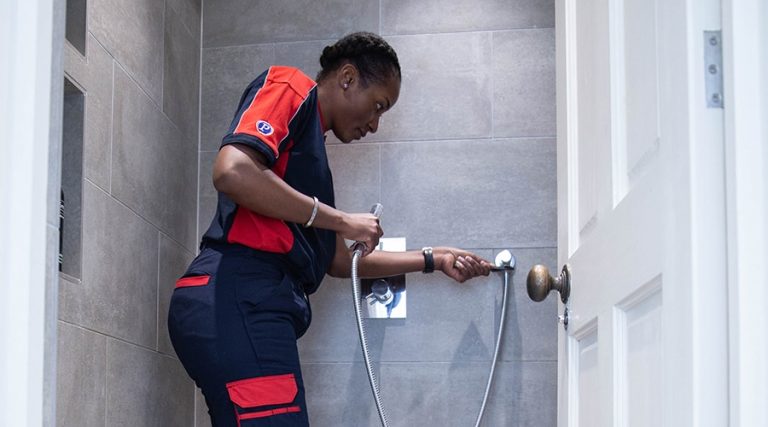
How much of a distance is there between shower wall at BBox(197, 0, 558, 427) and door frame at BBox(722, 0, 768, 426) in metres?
1.90

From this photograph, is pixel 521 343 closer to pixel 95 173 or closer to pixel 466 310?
pixel 466 310

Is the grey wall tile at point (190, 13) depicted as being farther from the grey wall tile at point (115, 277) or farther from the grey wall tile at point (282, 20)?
the grey wall tile at point (115, 277)

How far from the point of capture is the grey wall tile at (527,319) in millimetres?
2777

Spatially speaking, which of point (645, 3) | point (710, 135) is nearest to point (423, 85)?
point (645, 3)

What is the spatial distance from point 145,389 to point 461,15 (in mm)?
1362

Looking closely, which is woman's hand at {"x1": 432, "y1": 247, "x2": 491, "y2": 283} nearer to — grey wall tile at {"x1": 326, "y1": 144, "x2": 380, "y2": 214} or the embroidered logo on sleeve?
grey wall tile at {"x1": 326, "y1": 144, "x2": 380, "y2": 214}

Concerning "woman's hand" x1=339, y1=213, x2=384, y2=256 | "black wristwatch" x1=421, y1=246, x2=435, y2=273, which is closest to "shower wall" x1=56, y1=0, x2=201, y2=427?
"woman's hand" x1=339, y1=213, x2=384, y2=256

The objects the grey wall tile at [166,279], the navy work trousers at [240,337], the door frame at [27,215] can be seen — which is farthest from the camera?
the grey wall tile at [166,279]

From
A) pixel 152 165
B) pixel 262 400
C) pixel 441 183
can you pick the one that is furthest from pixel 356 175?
pixel 262 400

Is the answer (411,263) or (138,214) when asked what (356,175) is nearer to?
(411,263)

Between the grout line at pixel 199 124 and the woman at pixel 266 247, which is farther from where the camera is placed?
the grout line at pixel 199 124

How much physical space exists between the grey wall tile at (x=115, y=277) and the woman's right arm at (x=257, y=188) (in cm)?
29

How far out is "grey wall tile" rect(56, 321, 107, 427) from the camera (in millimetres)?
2016

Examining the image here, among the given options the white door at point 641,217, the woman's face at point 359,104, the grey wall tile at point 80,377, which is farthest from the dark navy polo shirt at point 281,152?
the white door at point 641,217
